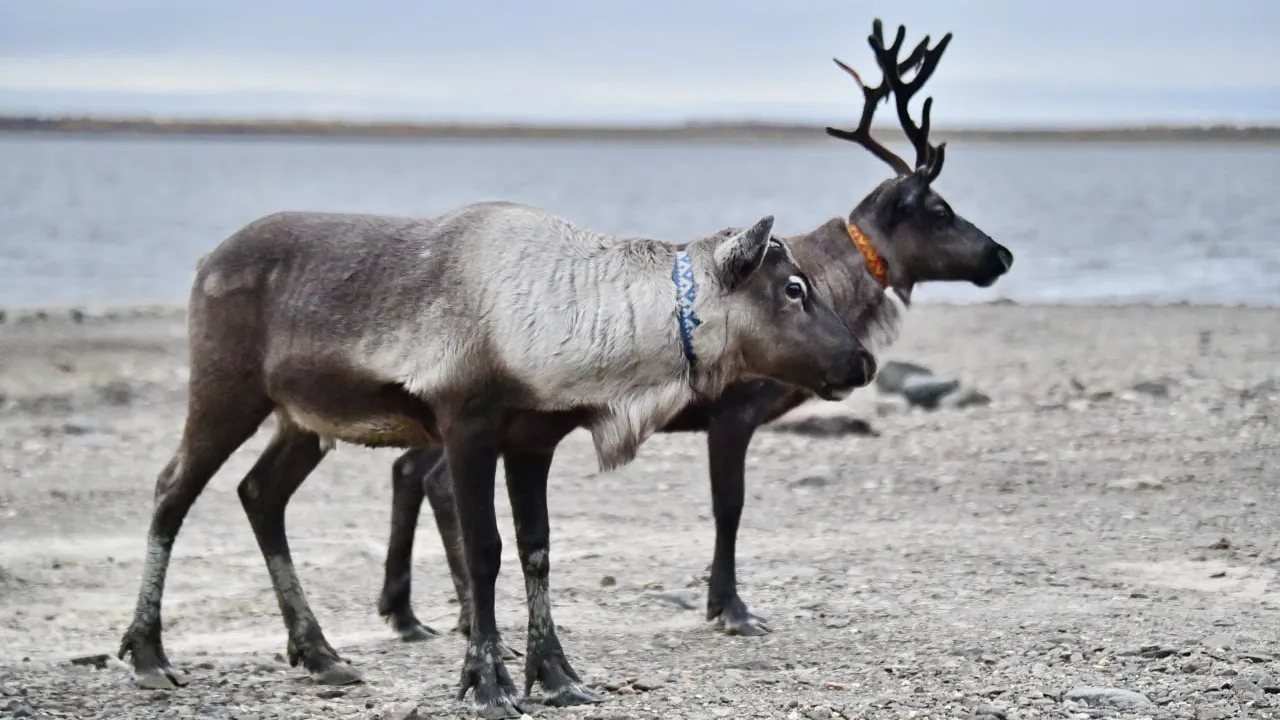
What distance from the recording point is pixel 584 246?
7.17 meters

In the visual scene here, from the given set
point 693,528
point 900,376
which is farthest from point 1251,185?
point 693,528

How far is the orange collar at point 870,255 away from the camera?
9.61 metres

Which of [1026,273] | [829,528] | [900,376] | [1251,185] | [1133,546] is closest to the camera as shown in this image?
[1133,546]

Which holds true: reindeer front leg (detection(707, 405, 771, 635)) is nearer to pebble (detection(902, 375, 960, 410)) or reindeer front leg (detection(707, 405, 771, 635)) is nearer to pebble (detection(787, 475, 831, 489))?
pebble (detection(787, 475, 831, 489))

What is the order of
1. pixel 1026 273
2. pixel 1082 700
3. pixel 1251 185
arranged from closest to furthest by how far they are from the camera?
pixel 1082 700 → pixel 1026 273 → pixel 1251 185

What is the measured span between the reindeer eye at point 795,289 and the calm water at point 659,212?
25409 millimetres

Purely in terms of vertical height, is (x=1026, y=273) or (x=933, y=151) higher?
(x=933, y=151)

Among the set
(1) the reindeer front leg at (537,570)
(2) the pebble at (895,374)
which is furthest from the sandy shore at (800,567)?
(2) the pebble at (895,374)

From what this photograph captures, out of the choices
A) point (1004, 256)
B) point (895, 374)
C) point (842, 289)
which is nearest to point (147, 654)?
point (842, 289)

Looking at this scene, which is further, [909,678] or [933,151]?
[933,151]

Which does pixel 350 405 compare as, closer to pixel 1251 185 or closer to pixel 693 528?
pixel 693 528

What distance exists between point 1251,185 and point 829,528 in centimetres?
9857

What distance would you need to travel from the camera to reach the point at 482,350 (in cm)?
678

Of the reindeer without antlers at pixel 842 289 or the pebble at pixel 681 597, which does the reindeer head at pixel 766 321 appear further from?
the pebble at pixel 681 597
